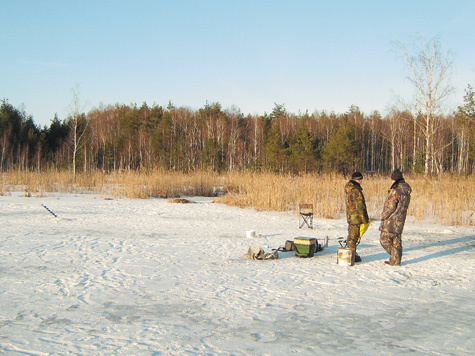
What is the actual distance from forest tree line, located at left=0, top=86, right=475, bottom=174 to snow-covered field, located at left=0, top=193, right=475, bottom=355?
82.2 feet

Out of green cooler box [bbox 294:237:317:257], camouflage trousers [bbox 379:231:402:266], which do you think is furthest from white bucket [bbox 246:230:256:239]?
camouflage trousers [bbox 379:231:402:266]

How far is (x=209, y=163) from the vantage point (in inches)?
1463

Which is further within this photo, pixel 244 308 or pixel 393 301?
pixel 393 301

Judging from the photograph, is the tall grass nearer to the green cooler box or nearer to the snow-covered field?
the snow-covered field

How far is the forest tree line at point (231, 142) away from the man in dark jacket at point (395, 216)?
82.3 feet

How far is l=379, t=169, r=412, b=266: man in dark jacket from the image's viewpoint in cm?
749

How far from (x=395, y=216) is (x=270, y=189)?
960 cm

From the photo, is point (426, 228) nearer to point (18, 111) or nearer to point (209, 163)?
point (209, 163)

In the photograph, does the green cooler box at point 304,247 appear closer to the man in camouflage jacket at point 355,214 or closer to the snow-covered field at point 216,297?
the snow-covered field at point 216,297

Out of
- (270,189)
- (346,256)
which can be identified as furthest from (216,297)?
(270,189)

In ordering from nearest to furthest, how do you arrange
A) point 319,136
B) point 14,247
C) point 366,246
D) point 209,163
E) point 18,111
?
point 14,247 → point 366,246 → point 209,163 → point 18,111 → point 319,136

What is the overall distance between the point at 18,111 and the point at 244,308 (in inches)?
1993

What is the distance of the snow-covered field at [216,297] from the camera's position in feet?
13.5

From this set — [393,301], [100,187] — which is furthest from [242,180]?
[393,301]
